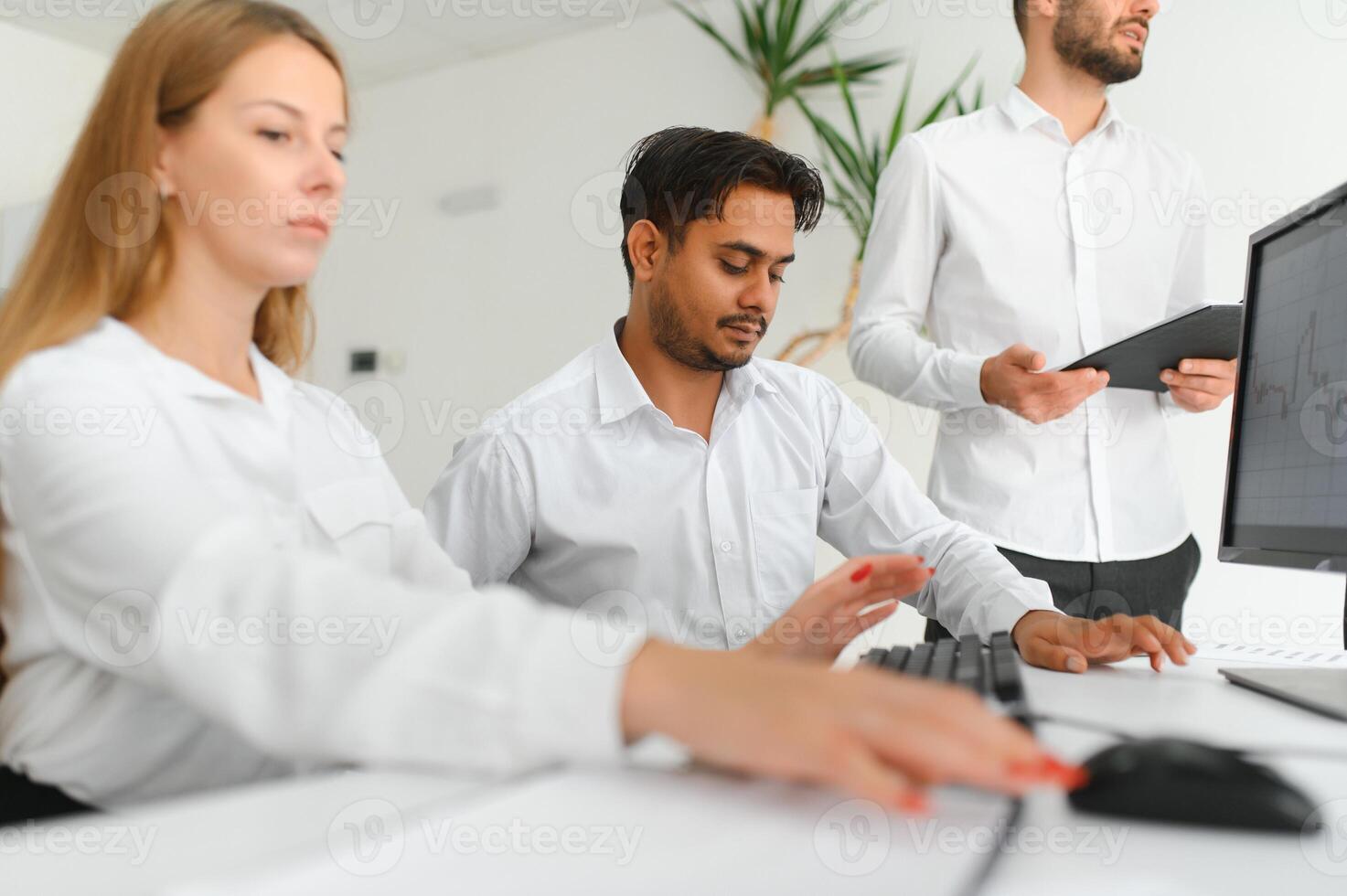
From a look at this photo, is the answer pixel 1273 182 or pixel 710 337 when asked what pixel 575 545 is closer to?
pixel 710 337

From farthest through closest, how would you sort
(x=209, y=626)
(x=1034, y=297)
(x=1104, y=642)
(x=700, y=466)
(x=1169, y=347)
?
(x=1034, y=297) < (x=700, y=466) < (x=1169, y=347) < (x=1104, y=642) < (x=209, y=626)

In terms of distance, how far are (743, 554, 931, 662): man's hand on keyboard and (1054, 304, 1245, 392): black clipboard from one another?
0.50 m

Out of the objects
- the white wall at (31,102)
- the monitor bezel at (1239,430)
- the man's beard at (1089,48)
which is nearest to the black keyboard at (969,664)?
the monitor bezel at (1239,430)

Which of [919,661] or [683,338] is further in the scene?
[683,338]

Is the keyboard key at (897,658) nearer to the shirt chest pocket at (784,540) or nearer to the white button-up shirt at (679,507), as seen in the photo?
the white button-up shirt at (679,507)

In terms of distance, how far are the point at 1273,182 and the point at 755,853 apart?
324 cm

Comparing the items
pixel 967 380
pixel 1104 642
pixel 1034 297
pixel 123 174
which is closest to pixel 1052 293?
pixel 1034 297

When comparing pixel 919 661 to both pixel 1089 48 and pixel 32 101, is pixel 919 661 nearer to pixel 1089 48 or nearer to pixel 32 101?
pixel 1089 48

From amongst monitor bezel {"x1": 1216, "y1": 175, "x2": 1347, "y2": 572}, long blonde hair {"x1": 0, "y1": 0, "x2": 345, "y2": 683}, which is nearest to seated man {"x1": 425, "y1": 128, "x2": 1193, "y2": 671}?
monitor bezel {"x1": 1216, "y1": 175, "x2": 1347, "y2": 572}

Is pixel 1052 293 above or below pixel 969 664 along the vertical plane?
above

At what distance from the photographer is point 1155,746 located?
1.66 feet

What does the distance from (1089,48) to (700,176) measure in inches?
30.9

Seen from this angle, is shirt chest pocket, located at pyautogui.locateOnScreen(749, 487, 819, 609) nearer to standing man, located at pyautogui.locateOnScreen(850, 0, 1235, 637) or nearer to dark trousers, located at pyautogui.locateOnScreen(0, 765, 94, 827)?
standing man, located at pyautogui.locateOnScreen(850, 0, 1235, 637)

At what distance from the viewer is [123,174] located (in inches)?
32.4
